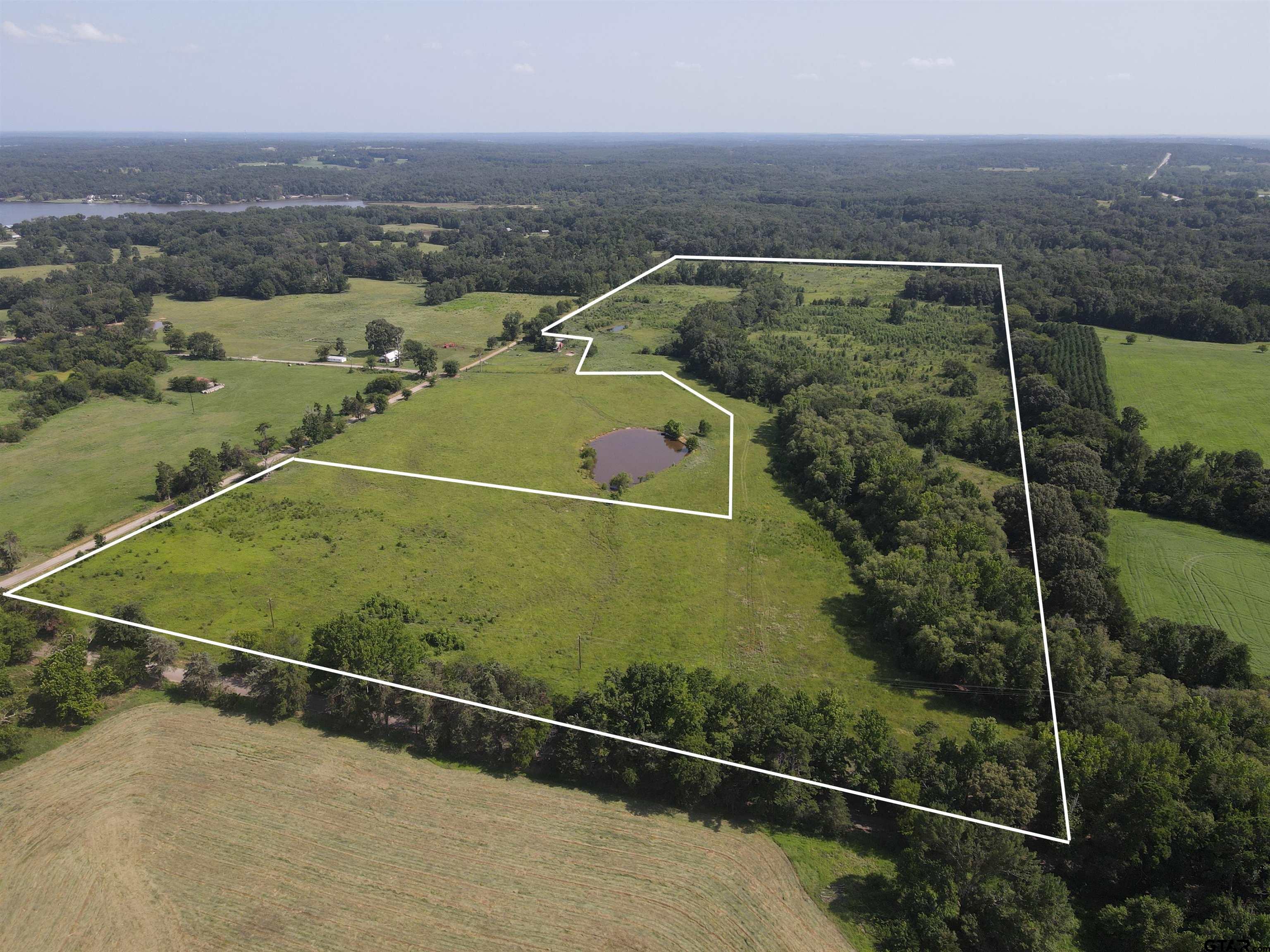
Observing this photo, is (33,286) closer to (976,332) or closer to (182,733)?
(182,733)

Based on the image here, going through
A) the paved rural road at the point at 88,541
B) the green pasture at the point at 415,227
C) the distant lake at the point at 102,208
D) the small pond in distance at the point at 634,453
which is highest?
the distant lake at the point at 102,208

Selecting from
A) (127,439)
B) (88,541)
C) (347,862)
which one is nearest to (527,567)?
(347,862)

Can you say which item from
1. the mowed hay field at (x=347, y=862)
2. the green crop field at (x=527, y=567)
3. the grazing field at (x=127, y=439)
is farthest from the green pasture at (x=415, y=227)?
the mowed hay field at (x=347, y=862)

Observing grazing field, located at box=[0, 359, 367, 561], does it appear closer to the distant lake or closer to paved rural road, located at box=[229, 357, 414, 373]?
paved rural road, located at box=[229, 357, 414, 373]

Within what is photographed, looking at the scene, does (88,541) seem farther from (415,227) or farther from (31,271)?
(415,227)

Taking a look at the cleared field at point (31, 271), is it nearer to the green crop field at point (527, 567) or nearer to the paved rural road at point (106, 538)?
the paved rural road at point (106, 538)
